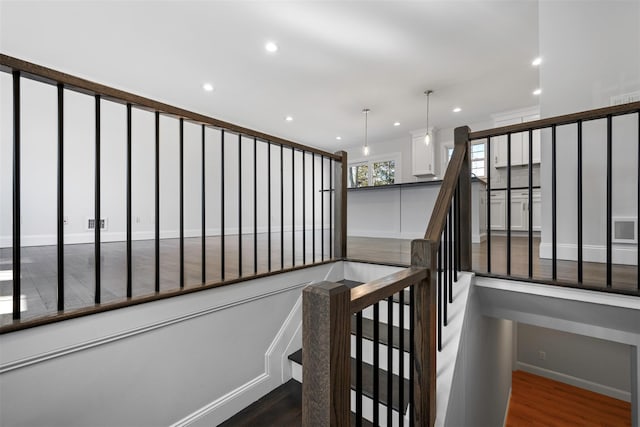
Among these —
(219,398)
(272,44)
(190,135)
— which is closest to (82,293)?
(219,398)

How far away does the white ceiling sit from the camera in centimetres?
273

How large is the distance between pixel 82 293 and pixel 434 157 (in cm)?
646

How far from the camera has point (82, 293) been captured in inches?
59.7

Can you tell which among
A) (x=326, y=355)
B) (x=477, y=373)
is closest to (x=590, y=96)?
(x=477, y=373)

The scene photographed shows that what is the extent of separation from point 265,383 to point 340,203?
1444mm

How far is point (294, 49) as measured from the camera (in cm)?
336

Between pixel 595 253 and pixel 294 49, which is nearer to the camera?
pixel 595 253

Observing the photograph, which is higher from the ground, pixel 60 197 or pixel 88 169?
pixel 88 169

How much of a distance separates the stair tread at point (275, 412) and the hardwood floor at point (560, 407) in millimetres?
3206

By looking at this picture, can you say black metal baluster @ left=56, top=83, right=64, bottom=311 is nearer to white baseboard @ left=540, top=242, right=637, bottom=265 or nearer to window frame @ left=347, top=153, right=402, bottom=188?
white baseboard @ left=540, top=242, right=637, bottom=265

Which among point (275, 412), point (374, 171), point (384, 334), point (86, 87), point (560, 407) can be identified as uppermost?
point (374, 171)

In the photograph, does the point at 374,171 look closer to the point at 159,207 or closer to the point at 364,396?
the point at 159,207

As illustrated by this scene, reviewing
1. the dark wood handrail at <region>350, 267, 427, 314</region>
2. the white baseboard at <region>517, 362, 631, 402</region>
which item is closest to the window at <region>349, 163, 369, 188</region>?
the white baseboard at <region>517, 362, 631, 402</region>

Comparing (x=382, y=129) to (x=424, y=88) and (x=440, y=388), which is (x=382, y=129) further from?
(x=440, y=388)
